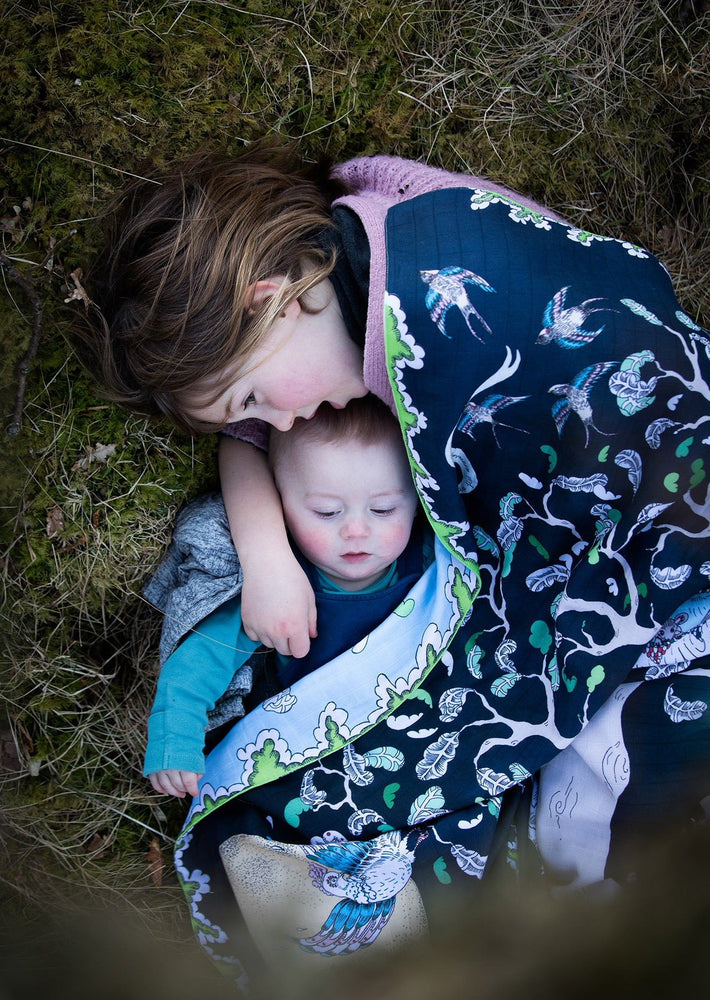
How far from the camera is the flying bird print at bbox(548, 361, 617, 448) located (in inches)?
82.4

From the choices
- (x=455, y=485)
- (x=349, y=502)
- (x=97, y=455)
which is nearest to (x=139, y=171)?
(x=97, y=455)

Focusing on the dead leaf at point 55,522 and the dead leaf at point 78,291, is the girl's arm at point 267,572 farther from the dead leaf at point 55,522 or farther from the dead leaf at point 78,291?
the dead leaf at point 78,291

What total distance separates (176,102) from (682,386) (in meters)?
1.73

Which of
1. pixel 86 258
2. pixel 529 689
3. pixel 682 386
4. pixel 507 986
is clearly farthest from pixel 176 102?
pixel 507 986

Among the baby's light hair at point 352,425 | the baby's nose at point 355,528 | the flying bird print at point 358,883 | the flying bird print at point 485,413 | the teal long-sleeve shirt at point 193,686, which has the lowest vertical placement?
the flying bird print at point 358,883

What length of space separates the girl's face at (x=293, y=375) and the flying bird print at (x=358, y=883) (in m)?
1.28

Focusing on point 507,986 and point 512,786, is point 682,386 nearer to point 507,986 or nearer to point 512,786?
point 512,786

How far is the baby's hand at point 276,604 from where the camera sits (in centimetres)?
236

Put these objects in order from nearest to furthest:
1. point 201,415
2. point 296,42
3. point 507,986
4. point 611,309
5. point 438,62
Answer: point 507,986
point 611,309
point 201,415
point 296,42
point 438,62

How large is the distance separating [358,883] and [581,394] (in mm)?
1542

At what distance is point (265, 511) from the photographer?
243 cm

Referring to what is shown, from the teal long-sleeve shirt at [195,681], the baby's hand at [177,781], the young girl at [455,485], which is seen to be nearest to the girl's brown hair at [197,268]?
the young girl at [455,485]

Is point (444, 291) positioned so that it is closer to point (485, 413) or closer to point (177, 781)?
point (485, 413)

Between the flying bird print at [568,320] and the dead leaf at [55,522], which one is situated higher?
the flying bird print at [568,320]
